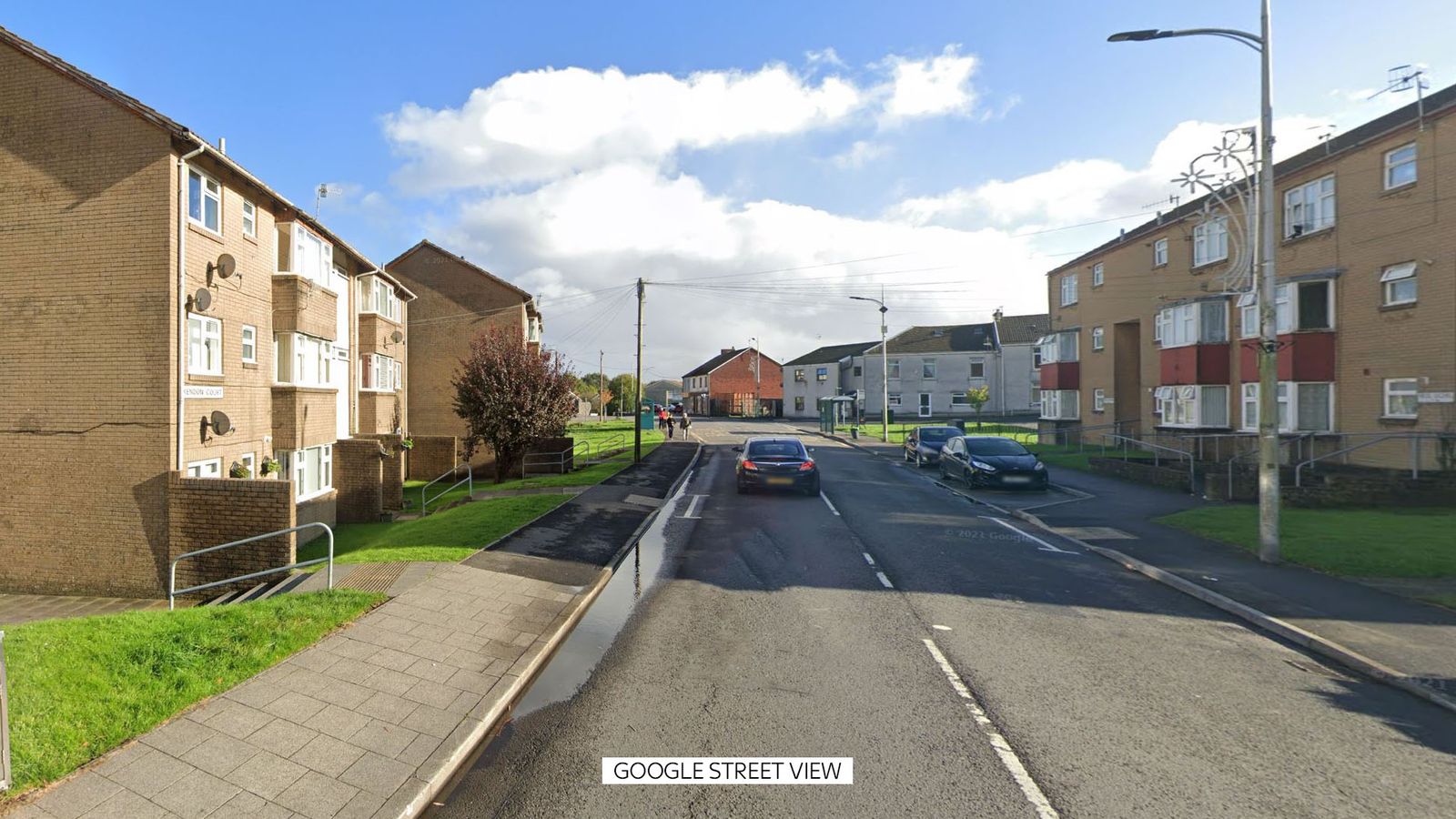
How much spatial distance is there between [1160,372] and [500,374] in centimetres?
2366

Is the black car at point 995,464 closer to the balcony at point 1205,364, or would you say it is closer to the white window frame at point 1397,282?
the balcony at point 1205,364

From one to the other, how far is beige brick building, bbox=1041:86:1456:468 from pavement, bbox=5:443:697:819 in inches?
610

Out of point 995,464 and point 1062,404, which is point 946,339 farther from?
point 995,464

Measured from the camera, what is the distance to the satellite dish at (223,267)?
1336 cm

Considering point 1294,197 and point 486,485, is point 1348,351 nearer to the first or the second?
point 1294,197

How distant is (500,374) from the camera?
2370 centimetres

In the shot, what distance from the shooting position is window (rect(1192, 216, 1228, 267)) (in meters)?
24.6

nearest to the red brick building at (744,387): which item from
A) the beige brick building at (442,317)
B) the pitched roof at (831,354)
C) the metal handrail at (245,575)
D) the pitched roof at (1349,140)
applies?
the pitched roof at (831,354)

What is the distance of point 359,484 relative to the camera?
1844 cm

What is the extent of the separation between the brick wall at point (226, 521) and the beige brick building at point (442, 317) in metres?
19.5

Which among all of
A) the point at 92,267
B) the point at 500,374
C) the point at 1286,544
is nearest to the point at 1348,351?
the point at 1286,544

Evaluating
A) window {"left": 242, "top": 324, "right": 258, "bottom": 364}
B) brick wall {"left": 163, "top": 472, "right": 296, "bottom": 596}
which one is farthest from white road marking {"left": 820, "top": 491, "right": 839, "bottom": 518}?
window {"left": 242, "top": 324, "right": 258, "bottom": 364}

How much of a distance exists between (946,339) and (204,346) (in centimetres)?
6027

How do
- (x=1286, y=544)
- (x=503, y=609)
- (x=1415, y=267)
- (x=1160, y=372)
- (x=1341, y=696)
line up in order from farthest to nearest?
(x=1160, y=372) → (x=1415, y=267) → (x=1286, y=544) → (x=503, y=609) → (x=1341, y=696)
